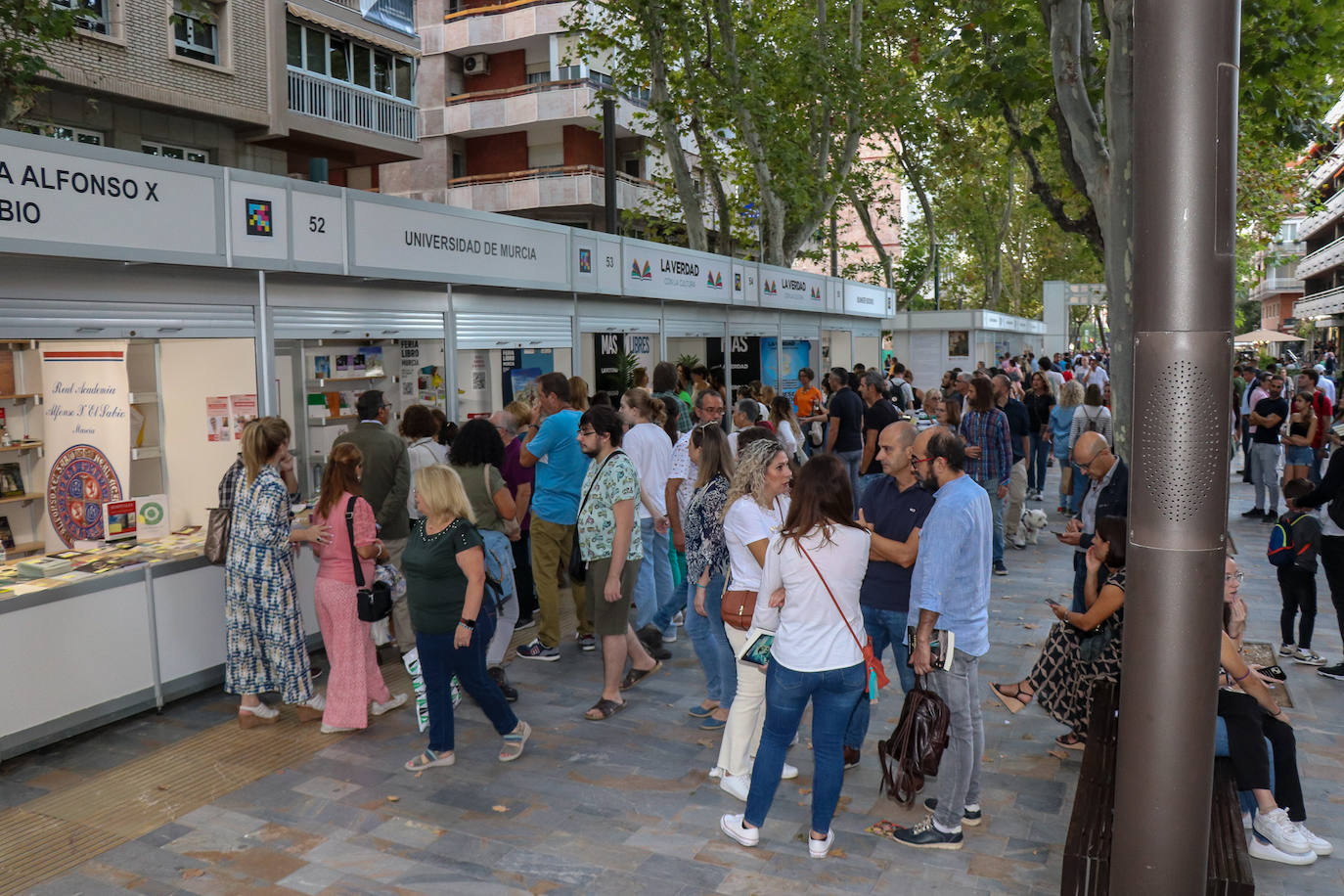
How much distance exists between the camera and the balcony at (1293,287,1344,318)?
141 ft

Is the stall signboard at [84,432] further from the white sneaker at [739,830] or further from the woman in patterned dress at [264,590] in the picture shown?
the white sneaker at [739,830]

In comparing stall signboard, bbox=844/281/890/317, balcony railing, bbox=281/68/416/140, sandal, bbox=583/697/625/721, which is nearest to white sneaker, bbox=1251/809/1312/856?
sandal, bbox=583/697/625/721

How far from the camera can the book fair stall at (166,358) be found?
18.9 ft

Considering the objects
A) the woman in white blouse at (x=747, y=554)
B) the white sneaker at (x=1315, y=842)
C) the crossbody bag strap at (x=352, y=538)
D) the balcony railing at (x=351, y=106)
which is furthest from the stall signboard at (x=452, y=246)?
the balcony railing at (x=351, y=106)

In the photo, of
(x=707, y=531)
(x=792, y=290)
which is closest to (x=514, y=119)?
(x=792, y=290)

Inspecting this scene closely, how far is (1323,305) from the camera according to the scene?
4722cm

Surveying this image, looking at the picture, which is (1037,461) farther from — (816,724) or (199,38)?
(199,38)

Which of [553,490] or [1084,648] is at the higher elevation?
[553,490]

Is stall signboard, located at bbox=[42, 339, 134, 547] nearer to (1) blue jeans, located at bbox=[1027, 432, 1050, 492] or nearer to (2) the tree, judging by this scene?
(2) the tree

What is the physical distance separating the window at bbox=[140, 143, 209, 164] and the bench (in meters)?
18.8

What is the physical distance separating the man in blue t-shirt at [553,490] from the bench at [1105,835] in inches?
144

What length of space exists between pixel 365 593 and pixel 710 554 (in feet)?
6.22

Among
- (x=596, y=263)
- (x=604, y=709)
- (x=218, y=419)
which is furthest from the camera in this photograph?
(x=596, y=263)

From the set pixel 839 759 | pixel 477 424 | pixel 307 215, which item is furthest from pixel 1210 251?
pixel 307 215
